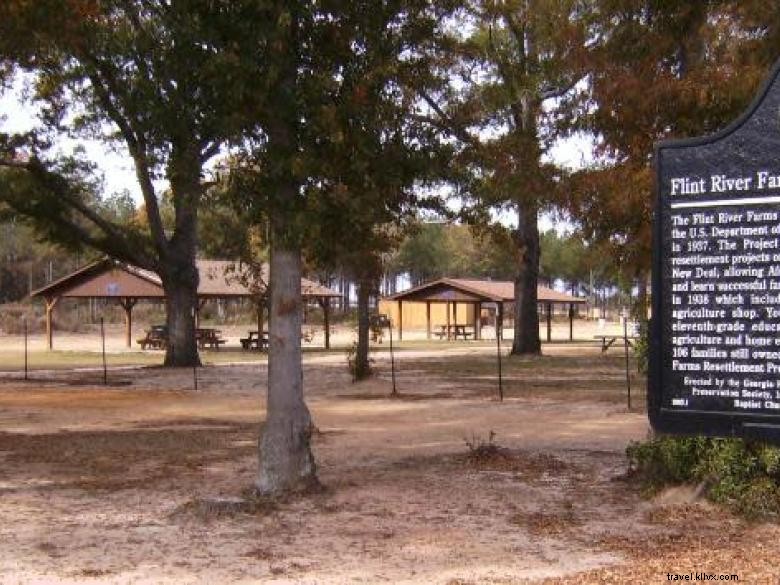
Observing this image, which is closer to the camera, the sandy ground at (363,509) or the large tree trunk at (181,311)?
the sandy ground at (363,509)

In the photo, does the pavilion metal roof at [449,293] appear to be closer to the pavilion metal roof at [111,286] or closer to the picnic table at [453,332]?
the picnic table at [453,332]

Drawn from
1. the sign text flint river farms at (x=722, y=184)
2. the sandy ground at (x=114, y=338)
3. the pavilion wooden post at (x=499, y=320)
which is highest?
the sign text flint river farms at (x=722, y=184)

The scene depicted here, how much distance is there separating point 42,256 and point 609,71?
79.5 metres

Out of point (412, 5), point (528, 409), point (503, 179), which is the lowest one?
point (528, 409)

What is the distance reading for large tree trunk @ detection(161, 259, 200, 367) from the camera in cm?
3148

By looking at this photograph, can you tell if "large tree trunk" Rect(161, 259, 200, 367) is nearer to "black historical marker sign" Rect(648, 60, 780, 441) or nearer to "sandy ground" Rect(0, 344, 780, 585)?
"sandy ground" Rect(0, 344, 780, 585)

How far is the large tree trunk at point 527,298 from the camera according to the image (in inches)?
1585

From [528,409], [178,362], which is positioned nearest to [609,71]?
[528,409]

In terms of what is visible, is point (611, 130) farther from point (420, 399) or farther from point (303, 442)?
point (420, 399)

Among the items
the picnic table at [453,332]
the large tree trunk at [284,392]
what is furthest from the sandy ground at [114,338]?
the large tree trunk at [284,392]

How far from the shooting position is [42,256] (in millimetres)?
84312

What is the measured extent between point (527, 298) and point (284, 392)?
32.6 m

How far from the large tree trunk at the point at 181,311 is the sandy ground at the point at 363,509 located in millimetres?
13630

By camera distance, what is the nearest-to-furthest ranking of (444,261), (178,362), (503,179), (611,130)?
1. (611,130)
2. (503,179)
3. (178,362)
4. (444,261)
